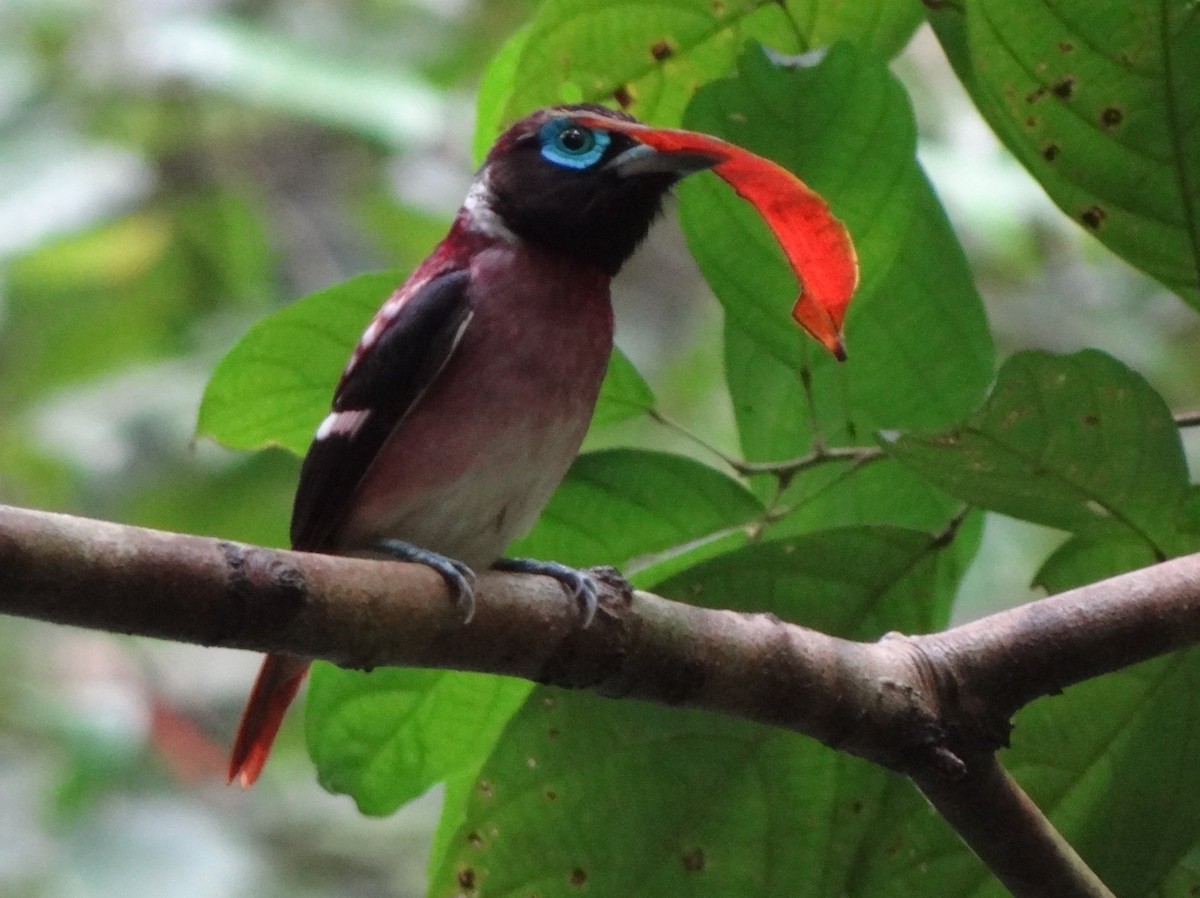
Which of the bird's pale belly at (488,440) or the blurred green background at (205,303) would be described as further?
the blurred green background at (205,303)

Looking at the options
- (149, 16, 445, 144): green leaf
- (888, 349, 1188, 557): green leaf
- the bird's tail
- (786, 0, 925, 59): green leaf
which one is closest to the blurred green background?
(149, 16, 445, 144): green leaf

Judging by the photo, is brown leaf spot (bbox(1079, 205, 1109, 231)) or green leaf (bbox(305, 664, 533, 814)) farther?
green leaf (bbox(305, 664, 533, 814))

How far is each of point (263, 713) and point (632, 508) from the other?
70cm

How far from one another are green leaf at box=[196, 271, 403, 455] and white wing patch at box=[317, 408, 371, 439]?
0.04 meters

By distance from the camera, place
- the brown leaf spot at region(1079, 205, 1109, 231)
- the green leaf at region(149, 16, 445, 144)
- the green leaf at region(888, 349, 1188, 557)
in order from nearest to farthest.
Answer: the green leaf at region(888, 349, 1188, 557) → the brown leaf spot at region(1079, 205, 1109, 231) → the green leaf at region(149, 16, 445, 144)

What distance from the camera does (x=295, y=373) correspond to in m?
1.74

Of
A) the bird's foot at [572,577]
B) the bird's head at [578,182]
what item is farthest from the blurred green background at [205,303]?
the bird's foot at [572,577]

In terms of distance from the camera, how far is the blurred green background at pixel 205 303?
11.5ft

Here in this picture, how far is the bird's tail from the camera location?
205 centimetres

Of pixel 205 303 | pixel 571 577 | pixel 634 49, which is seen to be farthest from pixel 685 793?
pixel 205 303

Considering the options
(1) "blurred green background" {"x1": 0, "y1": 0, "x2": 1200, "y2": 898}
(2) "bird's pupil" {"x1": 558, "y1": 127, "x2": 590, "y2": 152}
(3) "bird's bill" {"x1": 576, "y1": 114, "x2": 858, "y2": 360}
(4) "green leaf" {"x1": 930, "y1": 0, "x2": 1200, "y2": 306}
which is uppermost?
(4) "green leaf" {"x1": 930, "y1": 0, "x2": 1200, "y2": 306}

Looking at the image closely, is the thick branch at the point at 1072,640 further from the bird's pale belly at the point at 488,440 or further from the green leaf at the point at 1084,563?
the bird's pale belly at the point at 488,440

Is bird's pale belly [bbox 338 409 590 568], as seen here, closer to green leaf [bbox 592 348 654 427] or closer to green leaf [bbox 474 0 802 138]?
green leaf [bbox 592 348 654 427]

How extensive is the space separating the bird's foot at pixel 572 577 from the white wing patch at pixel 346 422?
9.3 inches
